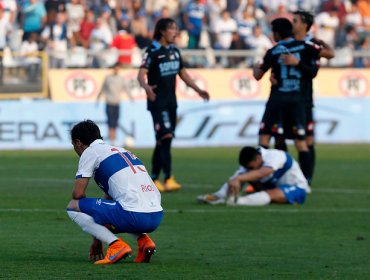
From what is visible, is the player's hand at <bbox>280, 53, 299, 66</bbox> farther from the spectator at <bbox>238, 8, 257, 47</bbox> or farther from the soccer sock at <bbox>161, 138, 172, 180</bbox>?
the spectator at <bbox>238, 8, 257, 47</bbox>

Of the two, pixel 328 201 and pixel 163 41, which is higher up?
pixel 163 41

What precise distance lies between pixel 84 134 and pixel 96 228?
29.3 inches

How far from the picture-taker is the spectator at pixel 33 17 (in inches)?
1199

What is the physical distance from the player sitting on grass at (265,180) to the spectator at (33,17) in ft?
51.1

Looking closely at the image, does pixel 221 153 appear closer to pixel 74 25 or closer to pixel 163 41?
pixel 74 25

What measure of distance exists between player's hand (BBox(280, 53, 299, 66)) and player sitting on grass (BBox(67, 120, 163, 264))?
7122mm

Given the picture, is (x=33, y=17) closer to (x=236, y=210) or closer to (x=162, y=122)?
(x=162, y=122)

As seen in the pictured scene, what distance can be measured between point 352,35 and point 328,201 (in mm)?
19342

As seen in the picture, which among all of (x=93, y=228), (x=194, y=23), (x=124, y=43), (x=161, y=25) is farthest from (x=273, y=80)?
(x=194, y=23)

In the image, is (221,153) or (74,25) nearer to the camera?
(221,153)

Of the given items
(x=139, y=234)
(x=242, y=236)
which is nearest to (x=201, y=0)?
(x=242, y=236)

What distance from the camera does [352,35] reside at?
115 ft

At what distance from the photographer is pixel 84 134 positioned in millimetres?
9664

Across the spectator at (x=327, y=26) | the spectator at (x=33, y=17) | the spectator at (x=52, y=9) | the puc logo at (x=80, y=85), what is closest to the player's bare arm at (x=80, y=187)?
the puc logo at (x=80, y=85)
